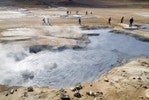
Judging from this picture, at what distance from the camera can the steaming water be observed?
21.4 meters

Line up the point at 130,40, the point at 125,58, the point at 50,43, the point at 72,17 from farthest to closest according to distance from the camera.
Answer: the point at 72,17 → the point at 130,40 → the point at 50,43 → the point at 125,58

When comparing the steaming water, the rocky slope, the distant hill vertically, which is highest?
the rocky slope

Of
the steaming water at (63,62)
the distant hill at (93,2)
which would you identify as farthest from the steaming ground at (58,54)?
the distant hill at (93,2)

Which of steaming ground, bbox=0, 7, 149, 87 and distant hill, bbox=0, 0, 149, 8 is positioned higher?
steaming ground, bbox=0, 7, 149, 87

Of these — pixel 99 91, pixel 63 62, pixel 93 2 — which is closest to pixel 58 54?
pixel 63 62

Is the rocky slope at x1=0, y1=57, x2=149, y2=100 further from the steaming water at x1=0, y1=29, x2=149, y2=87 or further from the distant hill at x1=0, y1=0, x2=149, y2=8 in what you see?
the distant hill at x1=0, y1=0, x2=149, y2=8

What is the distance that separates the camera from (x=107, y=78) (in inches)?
808

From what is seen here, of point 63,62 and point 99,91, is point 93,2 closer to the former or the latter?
point 63,62

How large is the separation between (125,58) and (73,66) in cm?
569

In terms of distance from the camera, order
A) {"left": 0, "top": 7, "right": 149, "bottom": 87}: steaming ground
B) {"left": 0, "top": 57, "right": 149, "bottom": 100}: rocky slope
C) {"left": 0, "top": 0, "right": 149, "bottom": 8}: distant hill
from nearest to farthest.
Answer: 1. {"left": 0, "top": 57, "right": 149, "bottom": 100}: rocky slope
2. {"left": 0, "top": 7, "right": 149, "bottom": 87}: steaming ground
3. {"left": 0, "top": 0, "right": 149, "bottom": 8}: distant hill

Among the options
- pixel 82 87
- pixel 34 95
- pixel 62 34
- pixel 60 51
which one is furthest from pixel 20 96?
pixel 62 34

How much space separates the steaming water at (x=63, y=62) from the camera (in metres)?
21.4

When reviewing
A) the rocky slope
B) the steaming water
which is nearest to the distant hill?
the steaming water

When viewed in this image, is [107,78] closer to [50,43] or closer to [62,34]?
[50,43]
